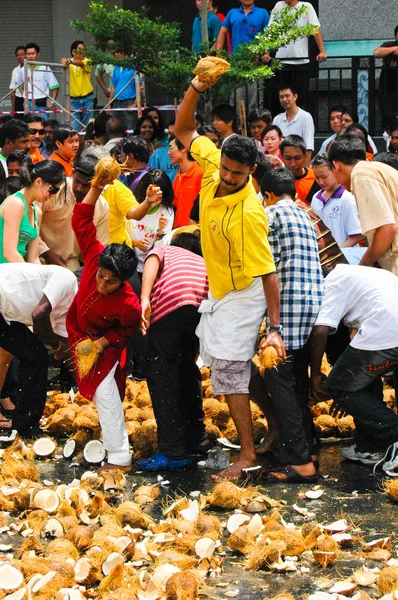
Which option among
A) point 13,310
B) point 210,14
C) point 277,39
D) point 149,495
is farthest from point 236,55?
point 149,495

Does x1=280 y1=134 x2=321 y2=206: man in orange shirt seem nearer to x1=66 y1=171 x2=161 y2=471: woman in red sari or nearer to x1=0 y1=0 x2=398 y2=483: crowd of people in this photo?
x1=0 y1=0 x2=398 y2=483: crowd of people

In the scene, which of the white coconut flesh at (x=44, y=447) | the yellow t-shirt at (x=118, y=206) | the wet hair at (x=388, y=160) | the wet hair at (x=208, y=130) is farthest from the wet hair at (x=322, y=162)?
the white coconut flesh at (x=44, y=447)

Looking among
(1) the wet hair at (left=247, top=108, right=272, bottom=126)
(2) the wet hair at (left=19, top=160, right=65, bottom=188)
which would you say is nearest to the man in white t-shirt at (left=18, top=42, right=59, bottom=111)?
(1) the wet hair at (left=247, top=108, right=272, bottom=126)

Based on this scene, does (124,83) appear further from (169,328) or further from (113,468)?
(113,468)

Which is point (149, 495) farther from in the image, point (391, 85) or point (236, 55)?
point (391, 85)

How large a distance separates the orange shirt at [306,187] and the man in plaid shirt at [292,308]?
2.66 m

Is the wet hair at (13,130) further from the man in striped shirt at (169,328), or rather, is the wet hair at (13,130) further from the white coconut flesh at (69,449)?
the white coconut flesh at (69,449)

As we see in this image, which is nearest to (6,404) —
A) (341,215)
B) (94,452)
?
(94,452)

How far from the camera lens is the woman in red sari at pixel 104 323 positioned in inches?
244

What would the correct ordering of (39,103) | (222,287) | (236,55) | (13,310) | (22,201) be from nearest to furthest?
(222,287), (13,310), (22,201), (236,55), (39,103)

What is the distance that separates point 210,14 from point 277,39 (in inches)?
87.1

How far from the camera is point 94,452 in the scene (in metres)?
6.64

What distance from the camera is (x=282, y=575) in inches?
195

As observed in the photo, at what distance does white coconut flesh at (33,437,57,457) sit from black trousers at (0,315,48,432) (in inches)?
15.1
